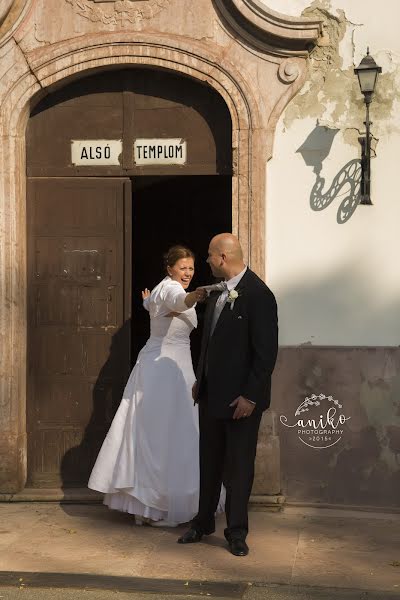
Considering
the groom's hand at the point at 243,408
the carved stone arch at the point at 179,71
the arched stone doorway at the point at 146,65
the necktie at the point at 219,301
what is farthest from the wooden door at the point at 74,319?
the groom's hand at the point at 243,408

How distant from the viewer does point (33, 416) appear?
8.94 metres

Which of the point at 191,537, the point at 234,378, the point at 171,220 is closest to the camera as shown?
the point at 234,378

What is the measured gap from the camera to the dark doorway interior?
12.2 meters

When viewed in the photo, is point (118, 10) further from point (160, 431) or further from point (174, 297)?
point (160, 431)

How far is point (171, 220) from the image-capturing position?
1248 cm

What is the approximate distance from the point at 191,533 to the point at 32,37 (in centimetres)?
409

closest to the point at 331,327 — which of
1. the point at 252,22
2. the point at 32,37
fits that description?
the point at 252,22

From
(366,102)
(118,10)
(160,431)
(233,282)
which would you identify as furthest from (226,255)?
(118,10)

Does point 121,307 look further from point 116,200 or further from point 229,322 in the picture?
point 229,322

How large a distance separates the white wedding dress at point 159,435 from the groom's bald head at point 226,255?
666 millimetres

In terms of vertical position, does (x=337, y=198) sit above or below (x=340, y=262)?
above

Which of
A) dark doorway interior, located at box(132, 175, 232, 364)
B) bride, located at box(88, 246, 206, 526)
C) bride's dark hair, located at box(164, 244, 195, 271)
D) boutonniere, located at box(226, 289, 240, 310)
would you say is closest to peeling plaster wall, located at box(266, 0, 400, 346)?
bride's dark hair, located at box(164, 244, 195, 271)

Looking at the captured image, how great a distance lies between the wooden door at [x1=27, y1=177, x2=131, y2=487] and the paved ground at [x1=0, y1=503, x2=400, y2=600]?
635 millimetres

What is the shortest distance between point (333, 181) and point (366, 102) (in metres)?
0.63
